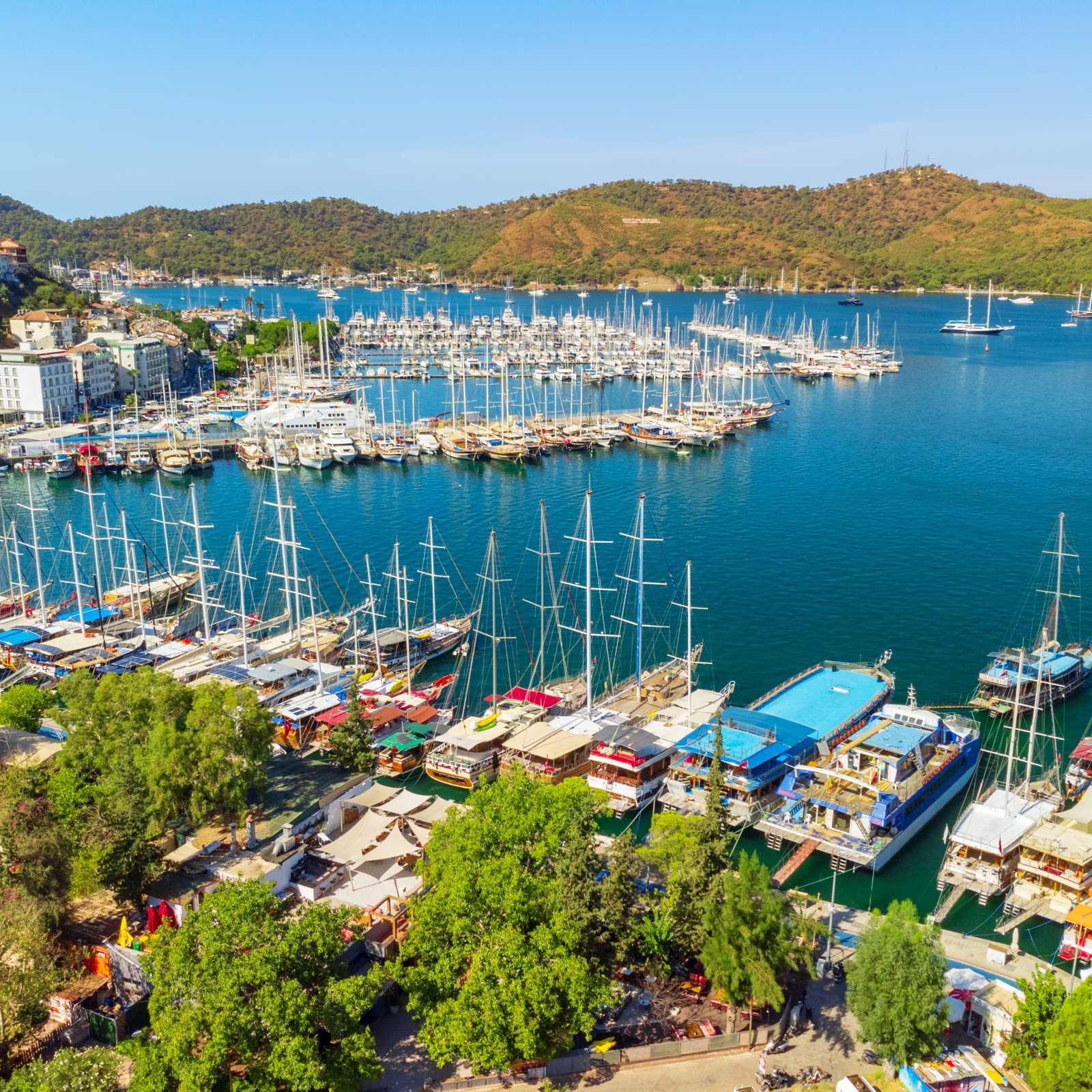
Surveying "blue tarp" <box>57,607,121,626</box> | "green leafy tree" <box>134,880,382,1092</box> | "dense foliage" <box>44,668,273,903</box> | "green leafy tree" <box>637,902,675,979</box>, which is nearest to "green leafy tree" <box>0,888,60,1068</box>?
"dense foliage" <box>44,668,273,903</box>

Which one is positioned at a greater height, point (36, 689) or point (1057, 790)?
point (36, 689)

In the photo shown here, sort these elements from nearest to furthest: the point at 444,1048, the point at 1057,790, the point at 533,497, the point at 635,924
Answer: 1. the point at 444,1048
2. the point at 635,924
3. the point at 1057,790
4. the point at 533,497

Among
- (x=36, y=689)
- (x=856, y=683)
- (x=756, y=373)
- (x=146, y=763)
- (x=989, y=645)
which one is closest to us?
(x=146, y=763)

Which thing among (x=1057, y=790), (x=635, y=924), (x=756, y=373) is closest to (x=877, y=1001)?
(x=635, y=924)

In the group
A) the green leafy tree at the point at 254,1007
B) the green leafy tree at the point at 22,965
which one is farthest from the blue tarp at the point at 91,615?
the green leafy tree at the point at 254,1007

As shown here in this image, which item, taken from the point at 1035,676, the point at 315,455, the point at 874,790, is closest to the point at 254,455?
the point at 315,455

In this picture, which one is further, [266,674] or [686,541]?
[686,541]

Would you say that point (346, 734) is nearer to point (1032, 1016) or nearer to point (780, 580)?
point (1032, 1016)
